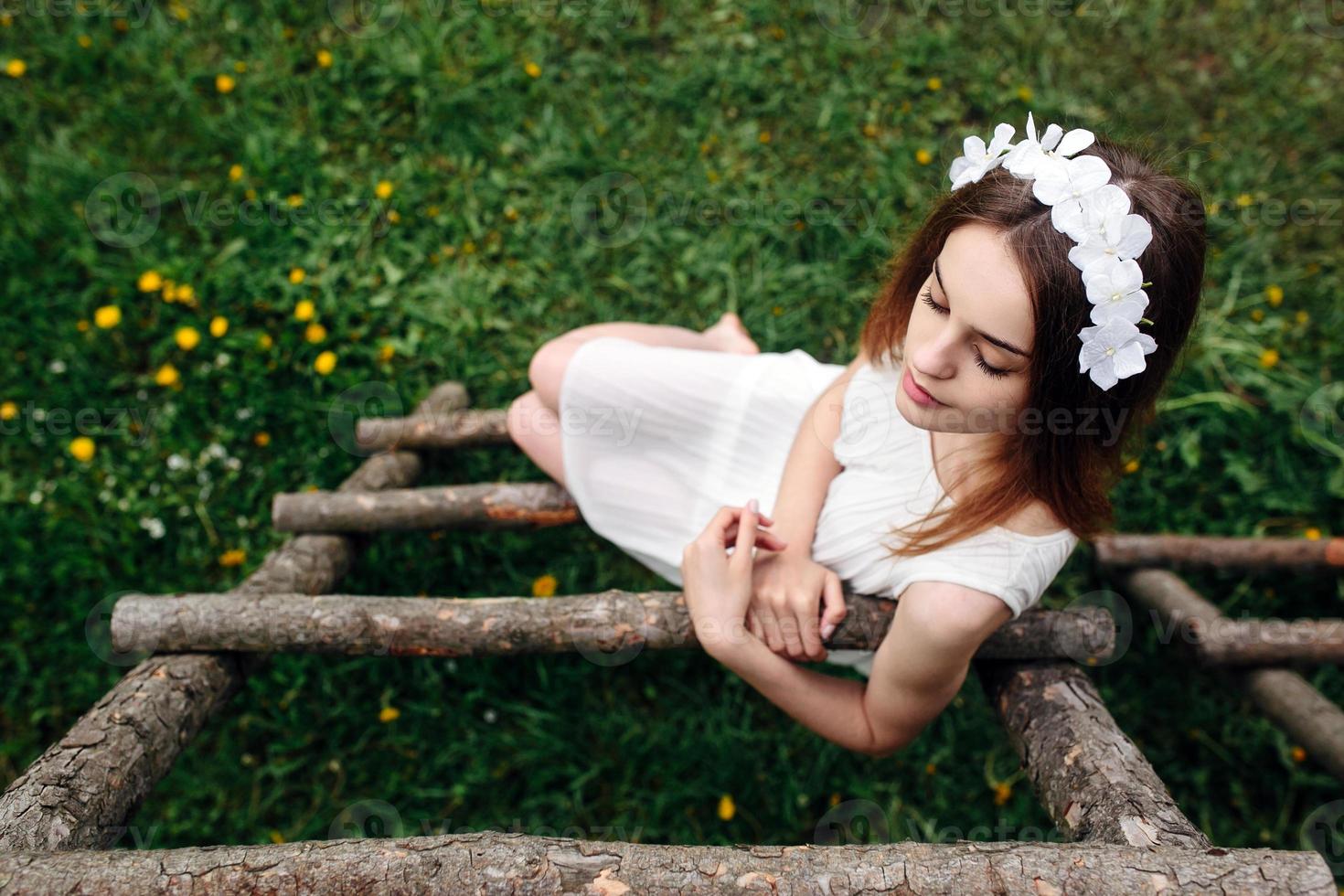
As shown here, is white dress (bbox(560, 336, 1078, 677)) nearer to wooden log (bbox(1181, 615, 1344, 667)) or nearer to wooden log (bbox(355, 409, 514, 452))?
wooden log (bbox(355, 409, 514, 452))

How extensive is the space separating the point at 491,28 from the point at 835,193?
4.02ft

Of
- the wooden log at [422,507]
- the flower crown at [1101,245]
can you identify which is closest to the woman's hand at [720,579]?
the wooden log at [422,507]

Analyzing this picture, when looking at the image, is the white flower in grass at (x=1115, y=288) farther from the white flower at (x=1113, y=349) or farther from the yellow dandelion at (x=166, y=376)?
the yellow dandelion at (x=166, y=376)

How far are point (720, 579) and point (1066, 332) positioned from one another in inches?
25.5

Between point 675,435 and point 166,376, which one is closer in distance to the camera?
point 675,435

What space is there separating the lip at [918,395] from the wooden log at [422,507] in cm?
84

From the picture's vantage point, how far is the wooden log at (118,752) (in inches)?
44.4

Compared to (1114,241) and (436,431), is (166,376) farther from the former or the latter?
(1114,241)

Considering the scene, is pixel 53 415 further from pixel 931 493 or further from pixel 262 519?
pixel 931 493

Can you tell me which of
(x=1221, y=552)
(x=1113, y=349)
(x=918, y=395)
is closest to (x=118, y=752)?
(x=918, y=395)

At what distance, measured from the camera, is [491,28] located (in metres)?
2.86

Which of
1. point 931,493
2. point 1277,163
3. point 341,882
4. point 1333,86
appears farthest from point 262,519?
Result: point 1333,86

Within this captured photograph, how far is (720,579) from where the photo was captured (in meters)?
1.47

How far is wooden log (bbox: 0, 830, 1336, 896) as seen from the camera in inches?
36.2
